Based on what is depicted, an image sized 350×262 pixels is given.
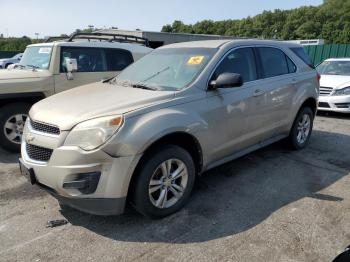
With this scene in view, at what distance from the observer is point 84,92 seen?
13.5 feet

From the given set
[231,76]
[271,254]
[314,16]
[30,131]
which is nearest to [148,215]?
[271,254]

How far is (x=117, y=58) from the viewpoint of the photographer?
7.14 metres

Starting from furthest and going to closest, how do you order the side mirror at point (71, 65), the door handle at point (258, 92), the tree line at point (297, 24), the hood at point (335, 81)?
the tree line at point (297, 24)
the hood at point (335, 81)
the side mirror at point (71, 65)
the door handle at point (258, 92)

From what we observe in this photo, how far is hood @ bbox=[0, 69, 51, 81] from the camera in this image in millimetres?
5828

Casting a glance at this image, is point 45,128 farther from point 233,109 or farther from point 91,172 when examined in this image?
point 233,109

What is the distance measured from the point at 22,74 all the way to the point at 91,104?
3138 millimetres

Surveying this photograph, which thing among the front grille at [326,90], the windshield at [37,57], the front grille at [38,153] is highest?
the windshield at [37,57]

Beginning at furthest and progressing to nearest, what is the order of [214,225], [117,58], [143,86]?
[117,58]
[143,86]
[214,225]

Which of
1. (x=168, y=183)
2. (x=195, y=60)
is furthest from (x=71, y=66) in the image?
(x=168, y=183)

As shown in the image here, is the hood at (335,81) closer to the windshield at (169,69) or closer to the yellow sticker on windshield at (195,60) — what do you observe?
the windshield at (169,69)

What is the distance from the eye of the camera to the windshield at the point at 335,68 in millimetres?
9727

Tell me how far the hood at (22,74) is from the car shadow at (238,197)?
3.09m

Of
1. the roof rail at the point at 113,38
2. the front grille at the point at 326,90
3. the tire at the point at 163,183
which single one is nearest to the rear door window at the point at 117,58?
the roof rail at the point at 113,38

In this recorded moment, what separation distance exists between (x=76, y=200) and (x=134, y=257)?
734mm
